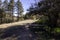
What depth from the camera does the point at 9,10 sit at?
1719 inches

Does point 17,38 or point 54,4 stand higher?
point 54,4

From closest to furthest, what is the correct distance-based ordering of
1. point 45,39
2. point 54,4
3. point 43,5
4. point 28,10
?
1. point 45,39
2. point 54,4
3. point 43,5
4. point 28,10

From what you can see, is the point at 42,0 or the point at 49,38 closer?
the point at 49,38

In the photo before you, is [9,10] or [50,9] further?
[9,10]

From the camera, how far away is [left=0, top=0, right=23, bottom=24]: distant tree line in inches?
1272

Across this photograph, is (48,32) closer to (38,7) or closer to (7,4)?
(38,7)

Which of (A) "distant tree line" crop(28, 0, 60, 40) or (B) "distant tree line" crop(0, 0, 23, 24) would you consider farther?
(B) "distant tree line" crop(0, 0, 23, 24)

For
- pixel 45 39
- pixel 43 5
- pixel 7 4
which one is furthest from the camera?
pixel 7 4

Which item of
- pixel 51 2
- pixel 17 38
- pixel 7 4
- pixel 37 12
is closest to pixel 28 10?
pixel 37 12

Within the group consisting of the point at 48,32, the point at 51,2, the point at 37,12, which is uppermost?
the point at 51,2

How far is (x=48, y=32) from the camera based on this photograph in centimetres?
1488

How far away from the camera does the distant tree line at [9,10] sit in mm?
32312

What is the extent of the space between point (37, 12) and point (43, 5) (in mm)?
986

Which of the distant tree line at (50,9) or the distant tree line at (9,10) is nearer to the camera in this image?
the distant tree line at (50,9)
